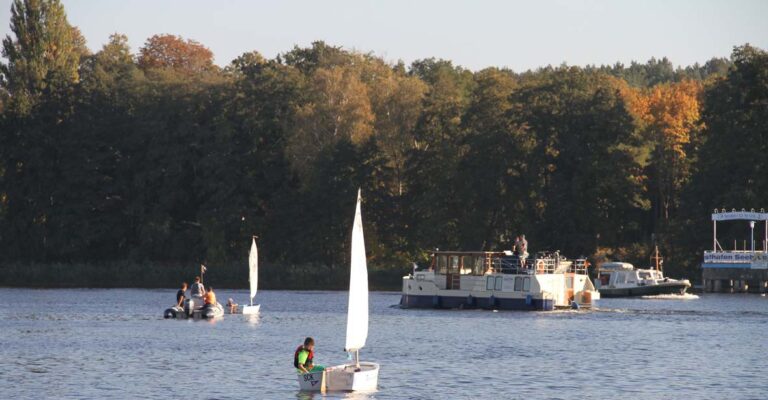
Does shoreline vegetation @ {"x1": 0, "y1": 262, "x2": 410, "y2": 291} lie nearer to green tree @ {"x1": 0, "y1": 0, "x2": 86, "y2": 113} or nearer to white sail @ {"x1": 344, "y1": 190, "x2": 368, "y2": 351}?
green tree @ {"x1": 0, "y1": 0, "x2": 86, "y2": 113}

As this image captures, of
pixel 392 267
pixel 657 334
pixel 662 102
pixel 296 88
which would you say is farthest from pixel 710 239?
pixel 657 334

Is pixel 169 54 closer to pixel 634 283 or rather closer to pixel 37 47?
pixel 37 47

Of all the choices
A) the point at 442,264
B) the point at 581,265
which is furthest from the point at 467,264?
the point at 581,265

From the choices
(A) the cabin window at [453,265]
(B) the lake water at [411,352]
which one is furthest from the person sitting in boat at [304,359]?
(A) the cabin window at [453,265]

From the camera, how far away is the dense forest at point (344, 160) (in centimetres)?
13725

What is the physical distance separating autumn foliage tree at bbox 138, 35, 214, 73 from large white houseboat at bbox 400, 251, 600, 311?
9647 cm

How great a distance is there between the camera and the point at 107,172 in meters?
162

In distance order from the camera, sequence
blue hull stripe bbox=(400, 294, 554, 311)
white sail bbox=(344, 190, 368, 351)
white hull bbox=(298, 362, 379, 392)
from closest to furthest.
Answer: white hull bbox=(298, 362, 379, 392), white sail bbox=(344, 190, 368, 351), blue hull stripe bbox=(400, 294, 554, 311)

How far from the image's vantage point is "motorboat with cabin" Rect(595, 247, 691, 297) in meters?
118

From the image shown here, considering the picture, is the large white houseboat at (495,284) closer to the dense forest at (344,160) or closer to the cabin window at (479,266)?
the cabin window at (479,266)

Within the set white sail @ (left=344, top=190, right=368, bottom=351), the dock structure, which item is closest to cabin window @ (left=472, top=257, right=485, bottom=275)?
the dock structure

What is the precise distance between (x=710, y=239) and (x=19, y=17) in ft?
269

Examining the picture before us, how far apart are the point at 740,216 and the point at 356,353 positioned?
8152cm

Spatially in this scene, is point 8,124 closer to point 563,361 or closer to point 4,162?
point 4,162
